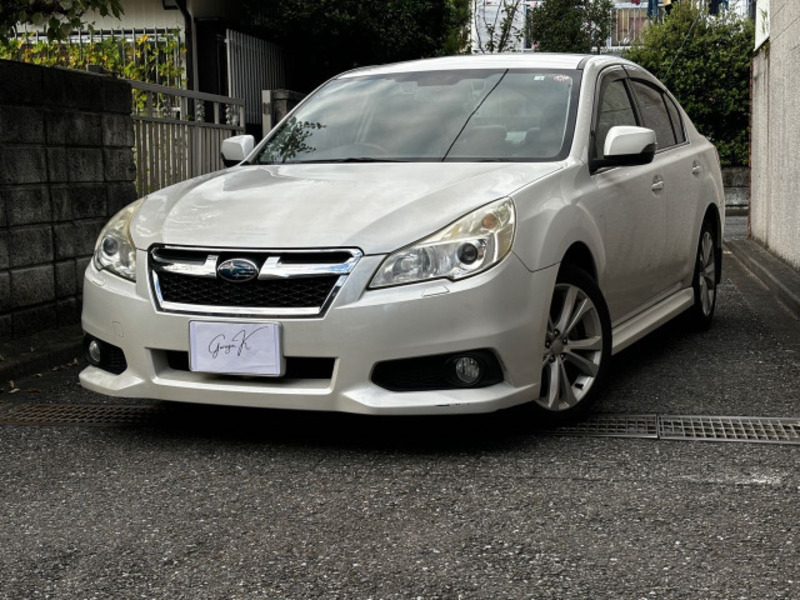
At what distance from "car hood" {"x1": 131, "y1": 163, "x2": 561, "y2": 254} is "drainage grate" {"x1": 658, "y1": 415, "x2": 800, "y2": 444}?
1.18 m

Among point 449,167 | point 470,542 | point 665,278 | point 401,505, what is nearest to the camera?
point 470,542

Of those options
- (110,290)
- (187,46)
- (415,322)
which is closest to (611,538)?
A: (415,322)

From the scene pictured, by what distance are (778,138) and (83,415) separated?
816 centimetres

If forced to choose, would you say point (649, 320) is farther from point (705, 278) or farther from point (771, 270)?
point (771, 270)

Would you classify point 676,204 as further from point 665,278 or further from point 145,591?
point 145,591

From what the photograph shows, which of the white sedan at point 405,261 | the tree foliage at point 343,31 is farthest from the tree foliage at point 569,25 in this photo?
the white sedan at point 405,261

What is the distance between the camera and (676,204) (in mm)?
6508

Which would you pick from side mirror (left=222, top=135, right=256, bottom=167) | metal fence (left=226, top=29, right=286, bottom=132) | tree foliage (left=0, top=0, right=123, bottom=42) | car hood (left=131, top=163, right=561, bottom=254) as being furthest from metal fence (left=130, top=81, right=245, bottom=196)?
metal fence (left=226, top=29, right=286, bottom=132)

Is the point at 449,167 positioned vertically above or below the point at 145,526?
above

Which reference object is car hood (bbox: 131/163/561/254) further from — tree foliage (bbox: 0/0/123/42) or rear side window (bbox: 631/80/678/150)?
tree foliage (bbox: 0/0/123/42)

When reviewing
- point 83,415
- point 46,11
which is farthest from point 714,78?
point 83,415

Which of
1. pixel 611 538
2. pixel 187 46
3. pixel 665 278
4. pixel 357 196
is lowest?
pixel 611 538

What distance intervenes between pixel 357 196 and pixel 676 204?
2.42 meters

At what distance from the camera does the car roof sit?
19.3 feet
